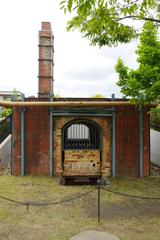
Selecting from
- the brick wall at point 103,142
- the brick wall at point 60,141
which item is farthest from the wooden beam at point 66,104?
the brick wall at point 103,142

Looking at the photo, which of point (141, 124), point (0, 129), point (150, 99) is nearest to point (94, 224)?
point (150, 99)

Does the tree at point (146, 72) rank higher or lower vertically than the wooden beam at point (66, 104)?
higher

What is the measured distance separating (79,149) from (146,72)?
474 cm

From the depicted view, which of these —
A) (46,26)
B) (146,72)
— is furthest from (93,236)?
(46,26)

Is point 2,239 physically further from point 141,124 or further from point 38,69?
point 38,69

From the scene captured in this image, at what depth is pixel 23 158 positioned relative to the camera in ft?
37.3

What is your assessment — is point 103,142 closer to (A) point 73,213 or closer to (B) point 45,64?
(A) point 73,213

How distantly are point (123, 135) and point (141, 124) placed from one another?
0.88 meters

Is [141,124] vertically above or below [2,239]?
above

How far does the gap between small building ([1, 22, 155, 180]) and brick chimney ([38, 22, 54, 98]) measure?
3.85 meters

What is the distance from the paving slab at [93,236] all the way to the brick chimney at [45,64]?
10230 mm

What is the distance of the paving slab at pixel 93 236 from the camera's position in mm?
5664

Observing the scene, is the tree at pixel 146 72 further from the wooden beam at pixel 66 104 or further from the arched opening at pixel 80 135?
the arched opening at pixel 80 135

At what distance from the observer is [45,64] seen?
15312 mm
